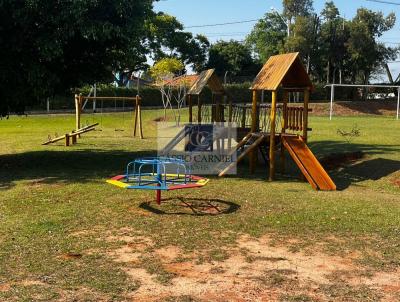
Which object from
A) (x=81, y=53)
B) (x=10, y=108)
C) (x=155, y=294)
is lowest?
(x=155, y=294)

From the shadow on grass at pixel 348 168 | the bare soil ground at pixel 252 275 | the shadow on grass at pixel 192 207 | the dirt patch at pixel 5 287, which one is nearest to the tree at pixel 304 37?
the shadow on grass at pixel 348 168

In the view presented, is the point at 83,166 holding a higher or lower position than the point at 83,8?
lower

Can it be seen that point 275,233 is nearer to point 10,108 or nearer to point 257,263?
point 257,263

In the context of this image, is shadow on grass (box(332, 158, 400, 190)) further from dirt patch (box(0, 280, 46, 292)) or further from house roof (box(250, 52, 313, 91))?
dirt patch (box(0, 280, 46, 292))

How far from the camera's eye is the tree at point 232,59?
72.1 m

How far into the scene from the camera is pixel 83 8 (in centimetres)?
1067

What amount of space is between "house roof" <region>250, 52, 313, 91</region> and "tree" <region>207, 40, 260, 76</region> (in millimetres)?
60490

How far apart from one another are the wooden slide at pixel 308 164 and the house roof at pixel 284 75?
1.28m

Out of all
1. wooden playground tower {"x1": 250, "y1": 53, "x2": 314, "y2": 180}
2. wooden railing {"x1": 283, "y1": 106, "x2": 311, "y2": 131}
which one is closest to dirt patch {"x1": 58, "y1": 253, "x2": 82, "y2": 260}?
wooden playground tower {"x1": 250, "y1": 53, "x2": 314, "y2": 180}

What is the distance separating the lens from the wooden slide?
1002 centimetres

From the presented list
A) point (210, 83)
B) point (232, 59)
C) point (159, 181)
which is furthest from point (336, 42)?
point (159, 181)

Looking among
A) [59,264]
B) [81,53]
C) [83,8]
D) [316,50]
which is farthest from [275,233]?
[316,50]

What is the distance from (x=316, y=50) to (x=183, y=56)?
2166 cm

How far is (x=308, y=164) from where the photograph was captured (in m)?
10.7
